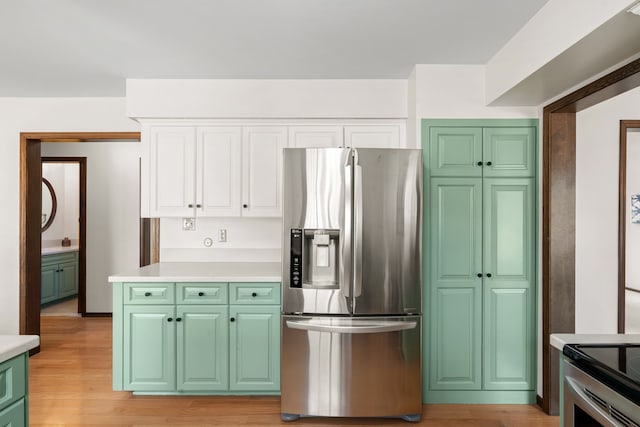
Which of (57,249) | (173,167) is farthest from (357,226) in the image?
(57,249)

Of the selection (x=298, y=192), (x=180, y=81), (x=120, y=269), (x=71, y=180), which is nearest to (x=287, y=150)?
(x=298, y=192)

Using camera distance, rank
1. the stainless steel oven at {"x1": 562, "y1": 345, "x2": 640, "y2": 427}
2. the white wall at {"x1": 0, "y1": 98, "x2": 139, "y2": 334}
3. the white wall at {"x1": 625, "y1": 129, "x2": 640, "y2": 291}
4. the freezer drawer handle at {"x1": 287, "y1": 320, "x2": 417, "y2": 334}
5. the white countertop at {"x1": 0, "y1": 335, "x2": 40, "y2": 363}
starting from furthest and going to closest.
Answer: the white wall at {"x1": 625, "y1": 129, "x2": 640, "y2": 291}, the white wall at {"x1": 0, "y1": 98, "x2": 139, "y2": 334}, the freezer drawer handle at {"x1": 287, "y1": 320, "x2": 417, "y2": 334}, the white countertop at {"x1": 0, "y1": 335, "x2": 40, "y2": 363}, the stainless steel oven at {"x1": 562, "y1": 345, "x2": 640, "y2": 427}

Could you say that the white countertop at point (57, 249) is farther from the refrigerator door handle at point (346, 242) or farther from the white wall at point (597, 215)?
the white wall at point (597, 215)

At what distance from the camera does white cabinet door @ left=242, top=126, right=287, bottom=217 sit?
10.8 feet

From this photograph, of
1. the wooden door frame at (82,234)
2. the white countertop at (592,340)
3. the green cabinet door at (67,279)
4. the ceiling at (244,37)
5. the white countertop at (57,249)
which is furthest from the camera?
the green cabinet door at (67,279)

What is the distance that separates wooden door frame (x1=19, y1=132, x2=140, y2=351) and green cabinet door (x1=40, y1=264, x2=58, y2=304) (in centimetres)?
200

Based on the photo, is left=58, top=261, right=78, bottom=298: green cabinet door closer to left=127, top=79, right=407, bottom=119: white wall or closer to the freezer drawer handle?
left=127, top=79, right=407, bottom=119: white wall

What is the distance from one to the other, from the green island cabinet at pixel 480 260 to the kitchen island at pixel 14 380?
2.30m

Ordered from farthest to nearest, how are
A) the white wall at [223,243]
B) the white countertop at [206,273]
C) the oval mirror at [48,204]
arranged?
the oval mirror at [48,204] < the white wall at [223,243] < the white countertop at [206,273]

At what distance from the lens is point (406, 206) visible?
8.71 ft

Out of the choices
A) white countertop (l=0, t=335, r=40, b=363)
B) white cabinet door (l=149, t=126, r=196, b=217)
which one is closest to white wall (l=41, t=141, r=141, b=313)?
white cabinet door (l=149, t=126, r=196, b=217)

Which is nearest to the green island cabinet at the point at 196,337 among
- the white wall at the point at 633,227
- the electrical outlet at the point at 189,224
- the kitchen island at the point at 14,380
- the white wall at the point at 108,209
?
the electrical outlet at the point at 189,224

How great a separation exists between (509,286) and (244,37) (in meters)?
2.41

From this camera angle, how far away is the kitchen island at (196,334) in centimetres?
289
